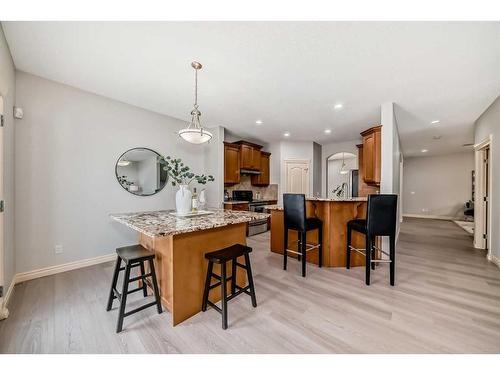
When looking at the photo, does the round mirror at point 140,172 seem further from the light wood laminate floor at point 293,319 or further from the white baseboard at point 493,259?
the white baseboard at point 493,259

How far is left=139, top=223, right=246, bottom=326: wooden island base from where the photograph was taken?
175 centimetres

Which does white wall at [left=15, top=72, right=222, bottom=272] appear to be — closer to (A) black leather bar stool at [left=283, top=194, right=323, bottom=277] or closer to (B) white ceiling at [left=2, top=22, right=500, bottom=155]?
(B) white ceiling at [left=2, top=22, right=500, bottom=155]

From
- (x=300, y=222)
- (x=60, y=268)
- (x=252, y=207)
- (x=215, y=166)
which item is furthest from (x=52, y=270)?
(x=252, y=207)

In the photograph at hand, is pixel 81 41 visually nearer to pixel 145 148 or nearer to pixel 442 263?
pixel 145 148

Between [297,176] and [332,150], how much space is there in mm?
1461

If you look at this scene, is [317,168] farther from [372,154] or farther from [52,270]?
[52,270]

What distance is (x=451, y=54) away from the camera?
2041 mm

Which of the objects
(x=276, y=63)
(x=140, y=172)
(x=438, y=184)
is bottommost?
(x=438, y=184)

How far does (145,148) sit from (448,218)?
10336 mm

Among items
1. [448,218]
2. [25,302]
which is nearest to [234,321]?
[25,302]

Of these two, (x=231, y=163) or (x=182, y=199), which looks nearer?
(x=182, y=199)

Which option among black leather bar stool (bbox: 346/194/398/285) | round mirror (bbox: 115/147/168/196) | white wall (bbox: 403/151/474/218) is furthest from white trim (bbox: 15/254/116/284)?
white wall (bbox: 403/151/474/218)

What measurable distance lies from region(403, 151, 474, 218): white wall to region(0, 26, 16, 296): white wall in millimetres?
Result: 10997

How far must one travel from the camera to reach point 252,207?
530 centimetres
